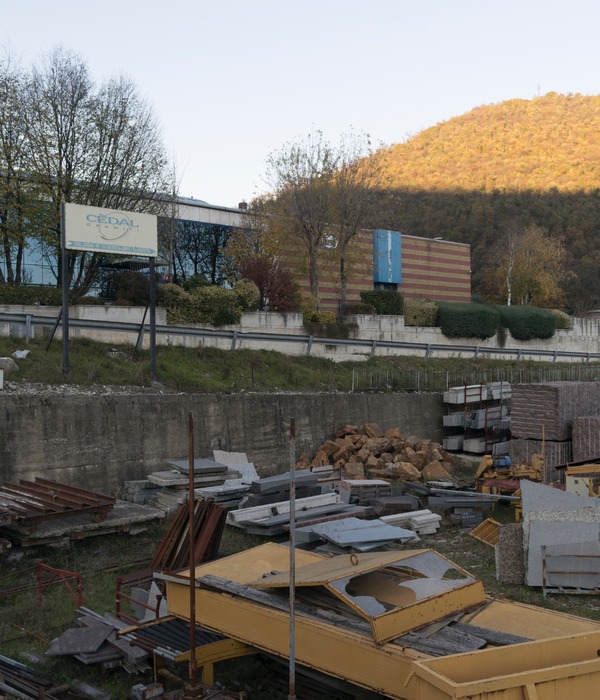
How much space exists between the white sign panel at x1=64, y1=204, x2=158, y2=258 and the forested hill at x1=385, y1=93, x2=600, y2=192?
58000 millimetres

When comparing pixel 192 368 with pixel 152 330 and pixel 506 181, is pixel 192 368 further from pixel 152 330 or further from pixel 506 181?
pixel 506 181

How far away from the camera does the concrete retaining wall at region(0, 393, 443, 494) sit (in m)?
15.4

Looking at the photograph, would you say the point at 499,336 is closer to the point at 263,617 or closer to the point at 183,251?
the point at 183,251

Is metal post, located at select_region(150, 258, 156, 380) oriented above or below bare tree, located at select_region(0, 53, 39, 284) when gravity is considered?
below

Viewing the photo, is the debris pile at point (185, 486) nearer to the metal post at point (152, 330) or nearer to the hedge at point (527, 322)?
the metal post at point (152, 330)

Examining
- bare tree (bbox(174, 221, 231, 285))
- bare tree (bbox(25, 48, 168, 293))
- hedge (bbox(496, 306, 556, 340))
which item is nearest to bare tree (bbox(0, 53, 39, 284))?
bare tree (bbox(25, 48, 168, 293))

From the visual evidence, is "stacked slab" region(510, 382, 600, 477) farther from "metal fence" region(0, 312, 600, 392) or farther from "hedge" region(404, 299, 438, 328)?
"hedge" region(404, 299, 438, 328)

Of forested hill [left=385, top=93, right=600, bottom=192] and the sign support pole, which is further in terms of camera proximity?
forested hill [left=385, top=93, right=600, bottom=192]

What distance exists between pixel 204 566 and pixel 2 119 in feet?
70.6

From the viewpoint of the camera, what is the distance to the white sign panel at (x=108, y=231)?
18.5 metres

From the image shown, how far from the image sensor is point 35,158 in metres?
25.9

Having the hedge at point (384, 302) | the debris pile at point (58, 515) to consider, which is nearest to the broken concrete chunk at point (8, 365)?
the debris pile at point (58, 515)

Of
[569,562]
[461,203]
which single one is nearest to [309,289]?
[569,562]

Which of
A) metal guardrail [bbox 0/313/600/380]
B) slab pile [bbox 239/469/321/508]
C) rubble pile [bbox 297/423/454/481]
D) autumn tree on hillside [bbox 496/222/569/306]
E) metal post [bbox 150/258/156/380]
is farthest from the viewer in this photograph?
autumn tree on hillside [bbox 496/222/569/306]
